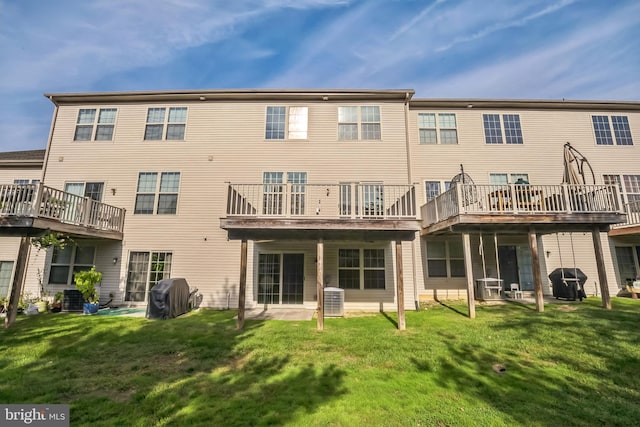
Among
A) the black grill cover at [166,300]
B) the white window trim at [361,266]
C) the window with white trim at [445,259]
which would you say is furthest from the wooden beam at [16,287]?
the window with white trim at [445,259]

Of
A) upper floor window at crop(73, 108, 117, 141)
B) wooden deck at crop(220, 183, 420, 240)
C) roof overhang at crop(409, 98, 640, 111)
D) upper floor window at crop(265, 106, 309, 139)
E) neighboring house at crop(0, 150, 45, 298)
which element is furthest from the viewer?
roof overhang at crop(409, 98, 640, 111)

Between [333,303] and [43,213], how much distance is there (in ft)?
32.1

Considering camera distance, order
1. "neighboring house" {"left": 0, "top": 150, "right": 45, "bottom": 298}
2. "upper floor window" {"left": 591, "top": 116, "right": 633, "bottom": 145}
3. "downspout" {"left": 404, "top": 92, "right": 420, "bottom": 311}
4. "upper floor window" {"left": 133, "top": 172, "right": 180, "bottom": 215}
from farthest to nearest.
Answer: "upper floor window" {"left": 591, "top": 116, "right": 633, "bottom": 145} → "neighboring house" {"left": 0, "top": 150, "right": 45, "bottom": 298} → "upper floor window" {"left": 133, "top": 172, "right": 180, "bottom": 215} → "downspout" {"left": 404, "top": 92, "right": 420, "bottom": 311}

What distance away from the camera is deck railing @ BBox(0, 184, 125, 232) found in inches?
340

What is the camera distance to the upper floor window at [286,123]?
12.3m

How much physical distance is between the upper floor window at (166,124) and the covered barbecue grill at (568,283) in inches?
673

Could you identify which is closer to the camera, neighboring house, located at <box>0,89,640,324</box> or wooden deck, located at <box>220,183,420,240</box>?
wooden deck, located at <box>220,183,420,240</box>

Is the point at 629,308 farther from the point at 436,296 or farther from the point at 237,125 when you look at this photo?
the point at 237,125

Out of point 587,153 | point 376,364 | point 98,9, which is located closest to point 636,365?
point 376,364

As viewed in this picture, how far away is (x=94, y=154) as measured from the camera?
12.4 metres

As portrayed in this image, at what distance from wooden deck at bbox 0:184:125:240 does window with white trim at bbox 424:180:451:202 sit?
13.3 meters

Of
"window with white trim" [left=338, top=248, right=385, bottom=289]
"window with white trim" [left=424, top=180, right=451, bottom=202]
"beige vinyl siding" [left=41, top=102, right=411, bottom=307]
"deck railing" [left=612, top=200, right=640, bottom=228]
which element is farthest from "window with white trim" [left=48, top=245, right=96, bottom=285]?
"deck railing" [left=612, top=200, right=640, bottom=228]

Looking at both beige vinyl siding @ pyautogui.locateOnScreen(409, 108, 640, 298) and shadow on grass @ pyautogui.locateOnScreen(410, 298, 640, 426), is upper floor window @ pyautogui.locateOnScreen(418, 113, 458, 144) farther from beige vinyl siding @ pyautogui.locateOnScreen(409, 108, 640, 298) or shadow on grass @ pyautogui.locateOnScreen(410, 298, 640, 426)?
shadow on grass @ pyautogui.locateOnScreen(410, 298, 640, 426)

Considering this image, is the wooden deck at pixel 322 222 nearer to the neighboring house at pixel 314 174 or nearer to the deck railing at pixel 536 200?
the neighboring house at pixel 314 174
